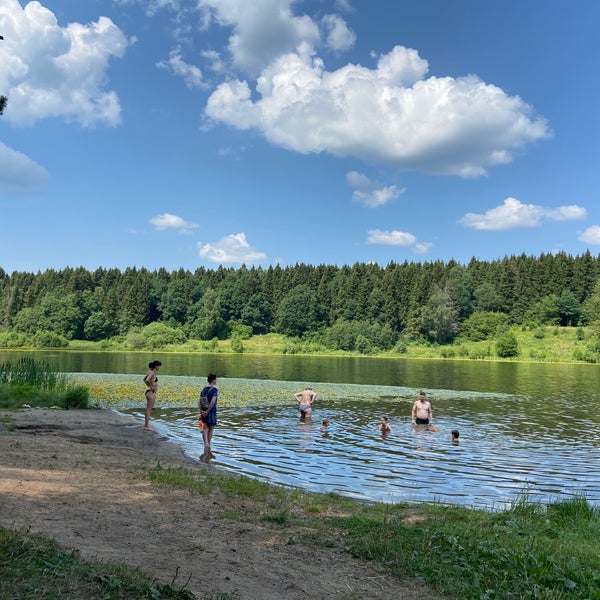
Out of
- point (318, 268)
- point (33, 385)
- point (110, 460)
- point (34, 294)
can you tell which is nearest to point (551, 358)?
point (318, 268)

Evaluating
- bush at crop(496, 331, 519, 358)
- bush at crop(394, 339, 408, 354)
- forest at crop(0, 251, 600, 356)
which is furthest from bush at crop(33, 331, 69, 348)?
bush at crop(496, 331, 519, 358)

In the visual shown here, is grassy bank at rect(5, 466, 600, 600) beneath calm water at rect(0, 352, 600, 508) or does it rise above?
above

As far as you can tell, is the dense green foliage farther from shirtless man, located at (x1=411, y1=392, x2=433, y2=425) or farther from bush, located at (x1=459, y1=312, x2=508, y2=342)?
bush, located at (x1=459, y1=312, x2=508, y2=342)

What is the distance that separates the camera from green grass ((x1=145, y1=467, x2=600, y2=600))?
6.69 m

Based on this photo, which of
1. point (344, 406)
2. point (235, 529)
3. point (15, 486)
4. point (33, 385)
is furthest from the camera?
point (344, 406)

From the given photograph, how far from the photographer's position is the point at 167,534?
8.05m

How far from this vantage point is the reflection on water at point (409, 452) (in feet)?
47.2

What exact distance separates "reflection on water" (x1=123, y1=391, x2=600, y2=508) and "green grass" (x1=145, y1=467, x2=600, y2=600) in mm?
2344

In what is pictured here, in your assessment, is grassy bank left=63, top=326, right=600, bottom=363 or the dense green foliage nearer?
the dense green foliage

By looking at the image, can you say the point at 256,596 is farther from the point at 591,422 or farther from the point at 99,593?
the point at 591,422

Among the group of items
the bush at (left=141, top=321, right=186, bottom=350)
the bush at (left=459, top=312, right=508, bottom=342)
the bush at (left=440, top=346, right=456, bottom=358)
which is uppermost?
the bush at (left=459, top=312, right=508, bottom=342)

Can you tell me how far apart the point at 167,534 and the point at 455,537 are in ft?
13.7

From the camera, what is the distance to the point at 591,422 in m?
27.0

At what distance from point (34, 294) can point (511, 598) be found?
171 metres
